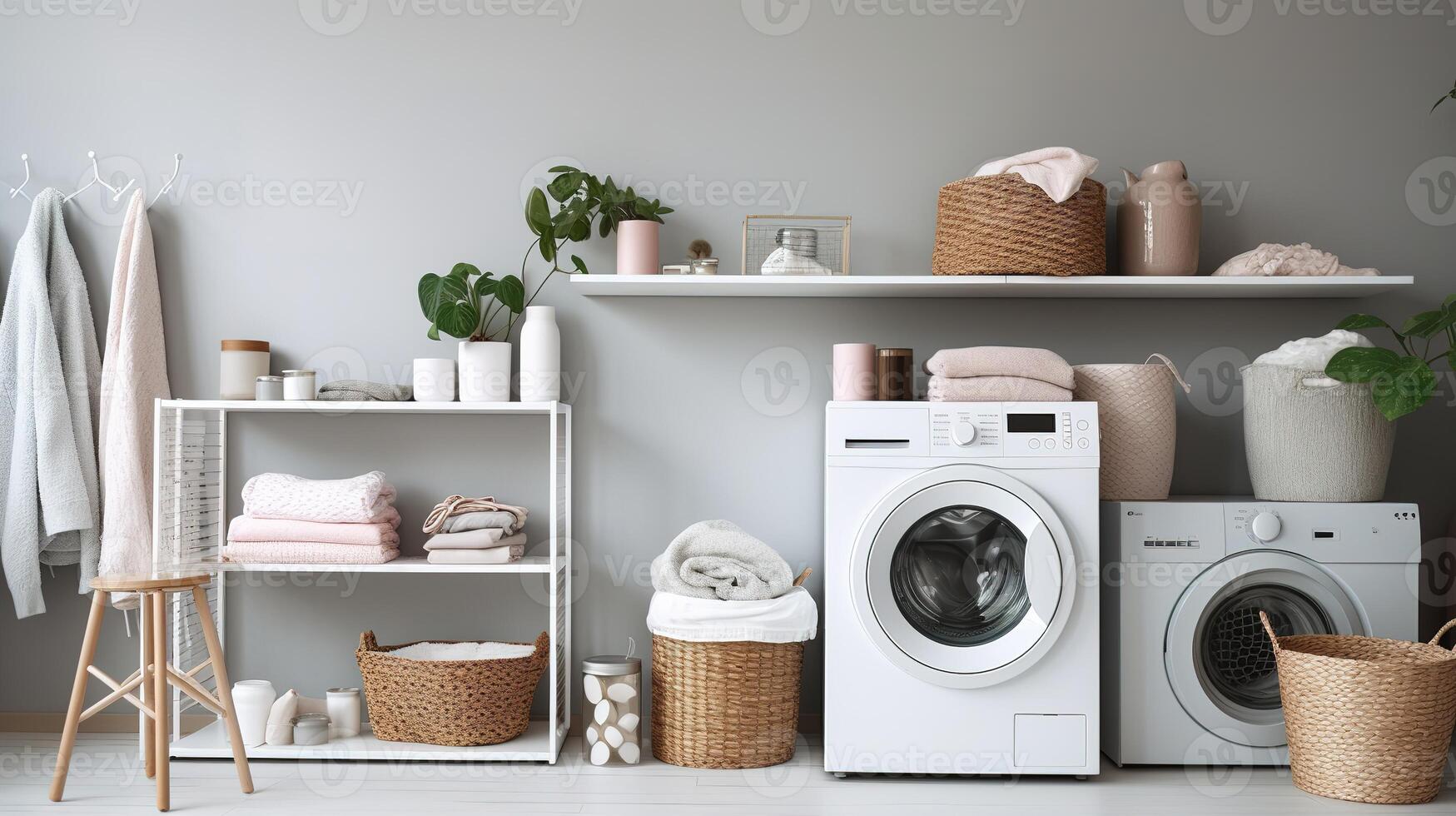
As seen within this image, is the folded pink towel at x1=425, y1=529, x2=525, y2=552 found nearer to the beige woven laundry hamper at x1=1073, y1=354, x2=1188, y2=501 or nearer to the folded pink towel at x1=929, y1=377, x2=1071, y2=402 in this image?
the folded pink towel at x1=929, y1=377, x2=1071, y2=402

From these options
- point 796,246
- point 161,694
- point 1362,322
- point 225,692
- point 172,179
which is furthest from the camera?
point 172,179

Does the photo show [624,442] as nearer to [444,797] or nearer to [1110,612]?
[444,797]

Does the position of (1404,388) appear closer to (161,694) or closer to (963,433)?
(963,433)

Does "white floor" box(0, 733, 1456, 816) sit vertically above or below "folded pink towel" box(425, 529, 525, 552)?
below

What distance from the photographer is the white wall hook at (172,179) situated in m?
2.80

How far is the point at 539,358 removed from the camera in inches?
103

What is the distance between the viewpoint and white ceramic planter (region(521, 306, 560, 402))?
2.60 m

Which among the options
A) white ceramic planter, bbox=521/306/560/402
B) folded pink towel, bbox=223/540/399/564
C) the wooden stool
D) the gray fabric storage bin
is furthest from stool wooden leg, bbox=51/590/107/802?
the gray fabric storage bin

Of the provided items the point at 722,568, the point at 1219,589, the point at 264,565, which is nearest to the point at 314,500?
the point at 264,565

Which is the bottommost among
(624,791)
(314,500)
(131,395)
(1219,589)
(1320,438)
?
(624,791)

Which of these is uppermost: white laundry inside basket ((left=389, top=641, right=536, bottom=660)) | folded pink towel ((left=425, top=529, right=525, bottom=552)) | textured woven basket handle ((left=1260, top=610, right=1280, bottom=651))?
folded pink towel ((left=425, top=529, right=525, bottom=552))

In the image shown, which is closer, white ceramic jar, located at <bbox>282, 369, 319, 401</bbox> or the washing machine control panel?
the washing machine control panel

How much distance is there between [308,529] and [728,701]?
113 cm

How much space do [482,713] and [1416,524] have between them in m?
2.32
